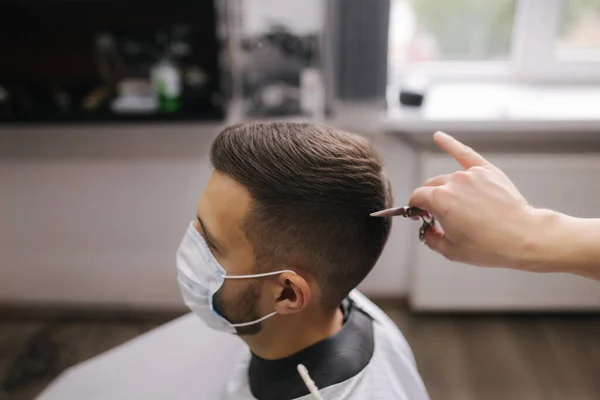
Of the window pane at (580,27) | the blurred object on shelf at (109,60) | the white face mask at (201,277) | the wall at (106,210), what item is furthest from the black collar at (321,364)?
the window pane at (580,27)

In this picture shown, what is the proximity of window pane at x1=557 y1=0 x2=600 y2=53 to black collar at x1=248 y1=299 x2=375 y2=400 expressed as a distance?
6.44ft

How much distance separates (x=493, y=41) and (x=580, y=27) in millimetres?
371

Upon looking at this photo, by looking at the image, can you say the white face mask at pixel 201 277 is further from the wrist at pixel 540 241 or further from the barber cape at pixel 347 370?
the wrist at pixel 540 241

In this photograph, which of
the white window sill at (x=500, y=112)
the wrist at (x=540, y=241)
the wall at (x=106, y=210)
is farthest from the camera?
the wall at (x=106, y=210)

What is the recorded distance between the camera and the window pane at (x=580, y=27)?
2.49 metres

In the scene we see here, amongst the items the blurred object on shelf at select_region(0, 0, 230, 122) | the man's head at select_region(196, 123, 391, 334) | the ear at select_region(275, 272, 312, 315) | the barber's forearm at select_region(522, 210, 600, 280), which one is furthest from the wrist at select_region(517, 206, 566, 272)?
the blurred object on shelf at select_region(0, 0, 230, 122)

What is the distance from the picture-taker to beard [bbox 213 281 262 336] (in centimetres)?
108

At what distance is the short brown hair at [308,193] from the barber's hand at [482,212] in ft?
0.42

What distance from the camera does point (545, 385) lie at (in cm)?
223

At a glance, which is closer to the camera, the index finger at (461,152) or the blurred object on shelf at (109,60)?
the index finger at (461,152)

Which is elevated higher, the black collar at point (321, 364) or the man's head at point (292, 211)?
the man's head at point (292, 211)

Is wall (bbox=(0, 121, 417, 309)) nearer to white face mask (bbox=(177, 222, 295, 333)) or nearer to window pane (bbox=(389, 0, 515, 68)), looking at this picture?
window pane (bbox=(389, 0, 515, 68))

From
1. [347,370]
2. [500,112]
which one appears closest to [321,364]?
[347,370]

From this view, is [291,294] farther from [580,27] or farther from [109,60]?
[580,27]
